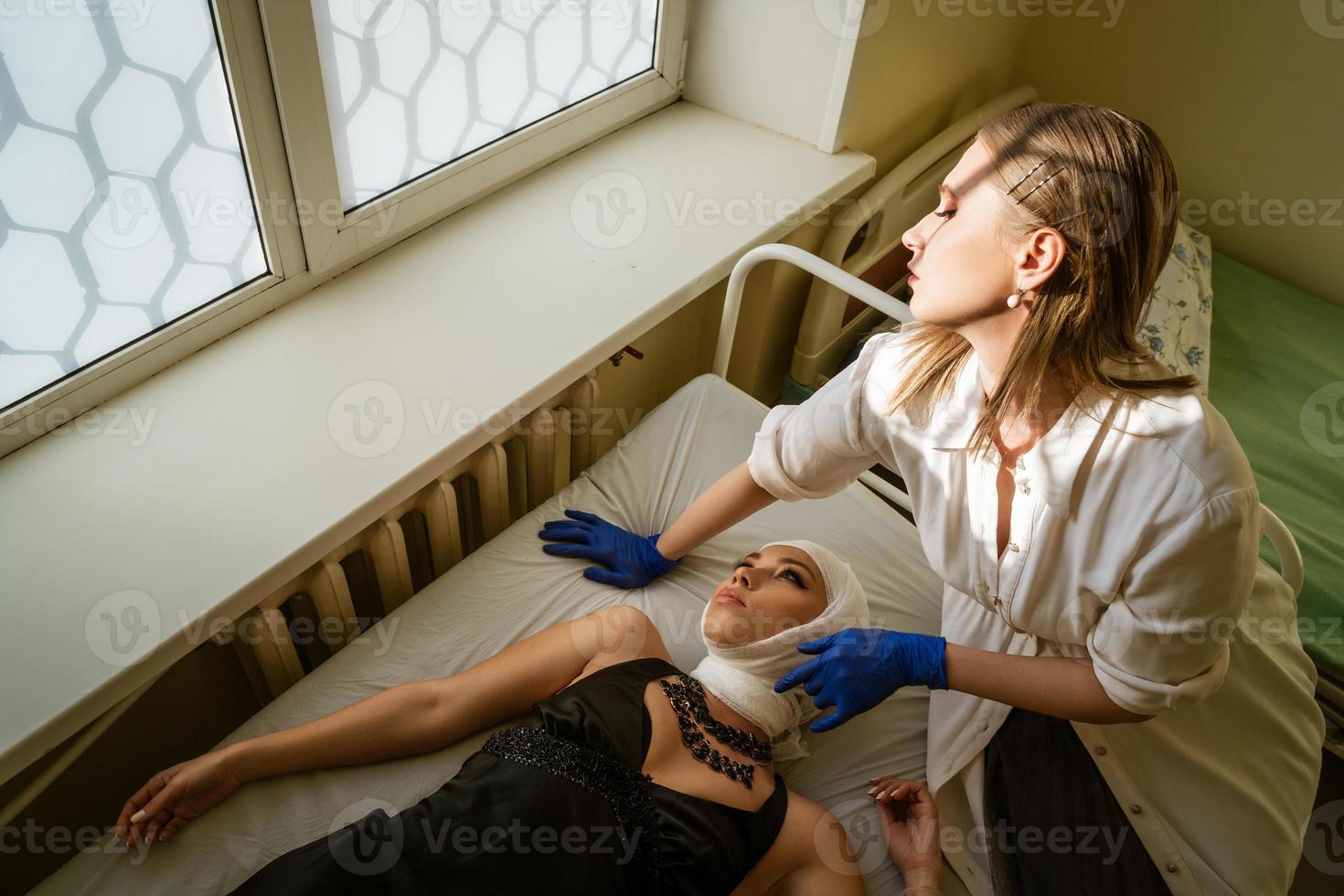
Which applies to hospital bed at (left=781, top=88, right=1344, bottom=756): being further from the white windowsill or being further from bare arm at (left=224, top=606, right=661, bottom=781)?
bare arm at (left=224, top=606, right=661, bottom=781)

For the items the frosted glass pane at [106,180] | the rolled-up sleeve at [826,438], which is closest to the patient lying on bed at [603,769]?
the rolled-up sleeve at [826,438]

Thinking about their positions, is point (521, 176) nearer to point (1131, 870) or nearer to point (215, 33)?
point (215, 33)

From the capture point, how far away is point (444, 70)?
158 cm

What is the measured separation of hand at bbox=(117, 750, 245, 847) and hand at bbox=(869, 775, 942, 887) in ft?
2.78

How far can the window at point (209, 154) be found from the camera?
1.15m

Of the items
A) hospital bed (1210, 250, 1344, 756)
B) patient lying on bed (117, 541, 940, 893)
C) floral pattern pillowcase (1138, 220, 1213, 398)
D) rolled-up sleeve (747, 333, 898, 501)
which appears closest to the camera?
patient lying on bed (117, 541, 940, 893)

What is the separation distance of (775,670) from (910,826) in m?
0.27

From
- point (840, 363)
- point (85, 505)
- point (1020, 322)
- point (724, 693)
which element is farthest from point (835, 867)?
point (840, 363)

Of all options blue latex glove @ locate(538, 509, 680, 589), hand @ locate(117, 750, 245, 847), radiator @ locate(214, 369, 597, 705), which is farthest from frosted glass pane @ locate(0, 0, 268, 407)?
blue latex glove @ locate(538, 509, 680, 589)

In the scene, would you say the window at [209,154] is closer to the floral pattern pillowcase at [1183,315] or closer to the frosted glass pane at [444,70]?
the frosted glass pane at [444,70]

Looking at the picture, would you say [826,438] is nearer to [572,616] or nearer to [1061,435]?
[1061,435]

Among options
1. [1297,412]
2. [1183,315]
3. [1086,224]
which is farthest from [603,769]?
[1297,412]

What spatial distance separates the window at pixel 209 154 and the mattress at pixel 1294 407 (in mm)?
1677

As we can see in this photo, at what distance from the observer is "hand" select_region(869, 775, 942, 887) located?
4.09 feet
